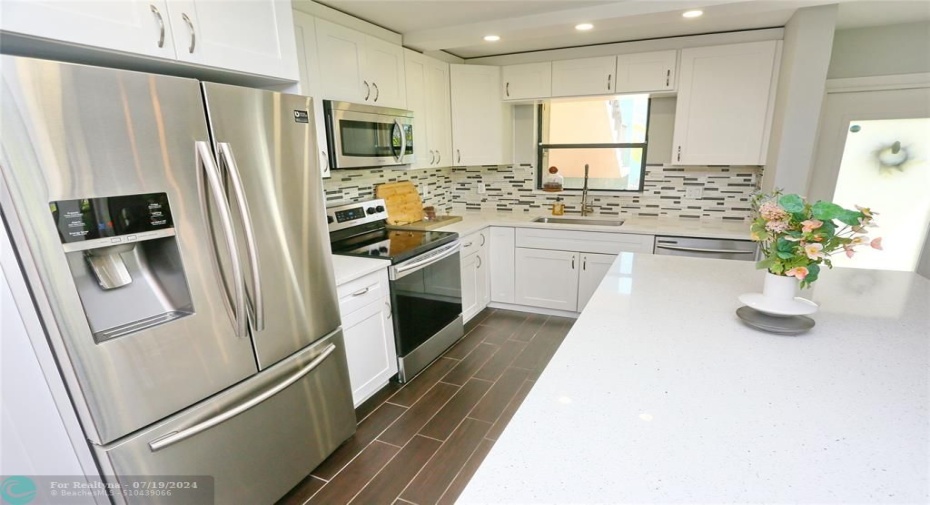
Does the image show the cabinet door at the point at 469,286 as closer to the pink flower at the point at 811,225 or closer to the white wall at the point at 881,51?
the pink flower at the point at 811,225

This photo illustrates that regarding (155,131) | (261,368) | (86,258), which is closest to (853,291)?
(261,368)

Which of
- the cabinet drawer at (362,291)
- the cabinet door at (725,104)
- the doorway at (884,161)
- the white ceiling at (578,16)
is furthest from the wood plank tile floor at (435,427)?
the doorway at (884,161)

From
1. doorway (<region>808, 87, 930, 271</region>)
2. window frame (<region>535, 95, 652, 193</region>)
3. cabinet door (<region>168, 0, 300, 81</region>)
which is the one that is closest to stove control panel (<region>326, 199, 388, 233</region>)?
cabinet door (<region>168, 0, 300, 81</region>)

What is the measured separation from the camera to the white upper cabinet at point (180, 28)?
1.01 m

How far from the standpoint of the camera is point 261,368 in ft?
5.03

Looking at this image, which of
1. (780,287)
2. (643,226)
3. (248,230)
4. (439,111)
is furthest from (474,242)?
(780,287)

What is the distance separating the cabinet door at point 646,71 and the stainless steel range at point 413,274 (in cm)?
186

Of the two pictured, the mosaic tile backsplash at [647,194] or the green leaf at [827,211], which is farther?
the mosaic tile backsplash at [647,194]

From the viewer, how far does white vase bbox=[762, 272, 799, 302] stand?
1.28 meters

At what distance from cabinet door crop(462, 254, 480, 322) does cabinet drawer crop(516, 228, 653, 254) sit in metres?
0.46

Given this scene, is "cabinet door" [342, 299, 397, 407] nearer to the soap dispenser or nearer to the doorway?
the soap dispenser

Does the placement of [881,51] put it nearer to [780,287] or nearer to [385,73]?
[780,287]

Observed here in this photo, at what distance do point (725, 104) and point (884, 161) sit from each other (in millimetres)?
1228

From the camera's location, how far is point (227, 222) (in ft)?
4.31
